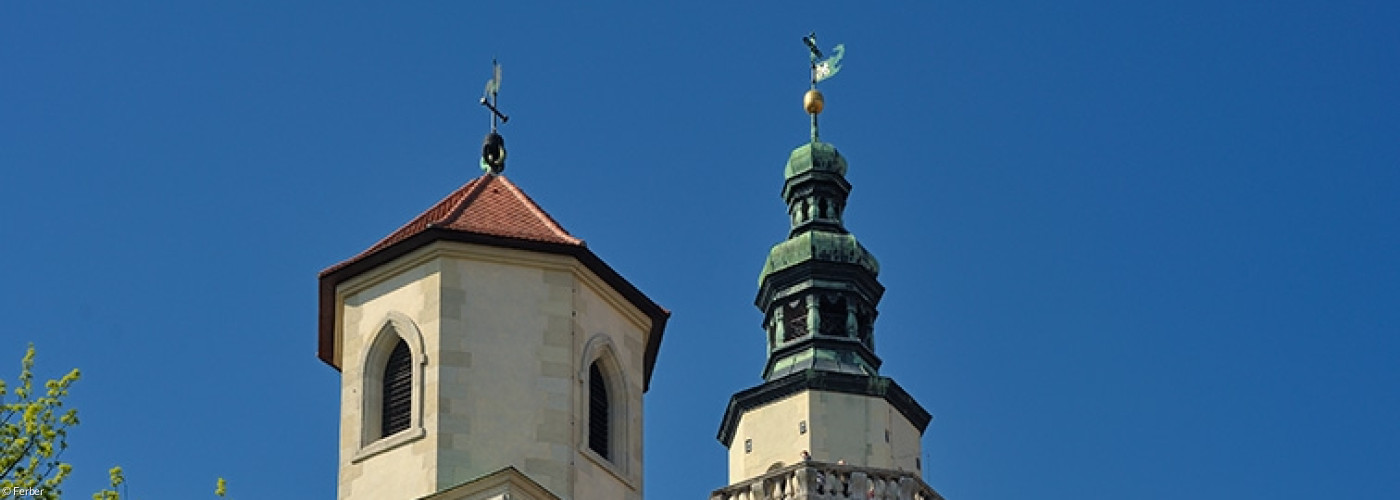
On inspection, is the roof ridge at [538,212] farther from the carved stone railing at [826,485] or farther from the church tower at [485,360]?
the carved stone railing at [826,485]

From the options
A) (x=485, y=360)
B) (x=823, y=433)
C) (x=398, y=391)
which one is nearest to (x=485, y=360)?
(x=485, y=360)

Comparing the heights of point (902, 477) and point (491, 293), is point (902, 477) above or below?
above

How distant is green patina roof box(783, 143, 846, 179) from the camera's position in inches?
2724

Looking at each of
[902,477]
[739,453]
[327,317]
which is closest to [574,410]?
[327,317]

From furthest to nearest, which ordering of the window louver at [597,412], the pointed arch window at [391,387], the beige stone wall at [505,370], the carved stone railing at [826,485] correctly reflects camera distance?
the carved stone railing at [826,485], the window louver at [597,412], the pointed arch window at [391,387], the beige stone wall at [505,370]

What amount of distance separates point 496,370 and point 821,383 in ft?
105

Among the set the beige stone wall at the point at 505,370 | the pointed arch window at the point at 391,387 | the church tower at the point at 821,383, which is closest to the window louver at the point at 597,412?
the beige stone wall at the point at 505,370

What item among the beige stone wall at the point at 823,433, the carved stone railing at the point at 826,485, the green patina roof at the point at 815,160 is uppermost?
the green patina roof at the point at 815,160

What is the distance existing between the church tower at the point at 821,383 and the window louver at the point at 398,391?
94.4 feet

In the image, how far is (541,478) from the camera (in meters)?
30.2

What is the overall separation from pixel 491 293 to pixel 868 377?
32050 mm

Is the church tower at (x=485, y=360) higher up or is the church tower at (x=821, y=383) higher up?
the church tower at (x=821, y=383)

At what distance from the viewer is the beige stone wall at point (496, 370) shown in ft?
99.6

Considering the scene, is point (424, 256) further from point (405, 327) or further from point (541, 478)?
point (541, 478)
